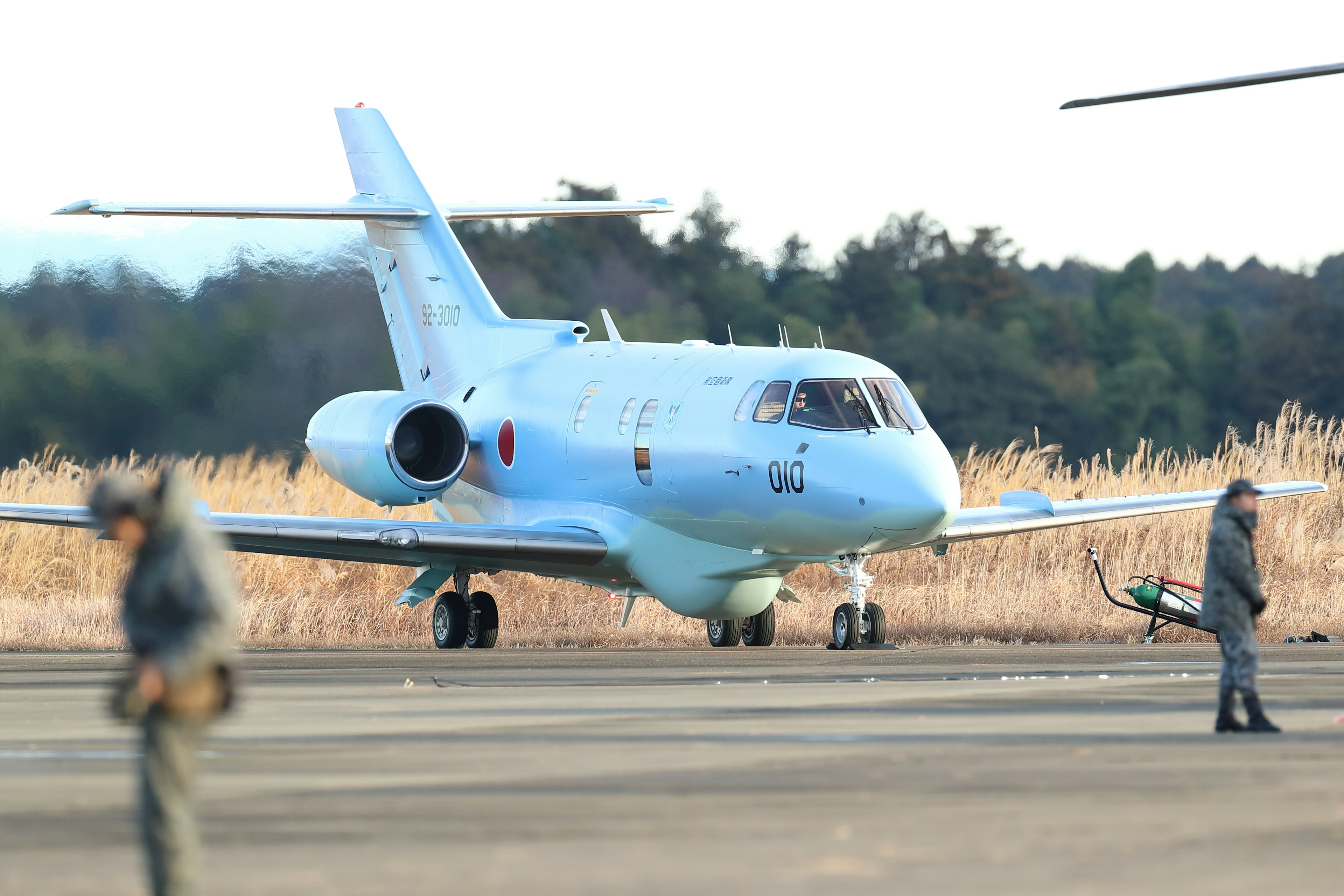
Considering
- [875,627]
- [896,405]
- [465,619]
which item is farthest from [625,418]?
[875,627]

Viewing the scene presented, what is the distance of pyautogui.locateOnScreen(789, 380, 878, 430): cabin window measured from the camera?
23562mm

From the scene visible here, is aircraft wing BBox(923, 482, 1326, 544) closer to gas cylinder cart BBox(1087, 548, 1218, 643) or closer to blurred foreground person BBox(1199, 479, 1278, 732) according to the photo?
gas cylinder cart BBox(1087, 548, 1218, 643)

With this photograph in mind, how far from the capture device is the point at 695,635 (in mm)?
28953

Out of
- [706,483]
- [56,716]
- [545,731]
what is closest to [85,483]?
[706,483]

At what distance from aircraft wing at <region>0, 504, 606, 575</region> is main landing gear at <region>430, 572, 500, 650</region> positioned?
1138 mm

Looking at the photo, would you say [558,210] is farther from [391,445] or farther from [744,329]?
[744,329]

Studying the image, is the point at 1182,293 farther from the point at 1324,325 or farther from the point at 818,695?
the point at 818,695

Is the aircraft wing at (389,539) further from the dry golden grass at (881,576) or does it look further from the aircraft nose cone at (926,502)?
the aircraft nose cone at (926,502)

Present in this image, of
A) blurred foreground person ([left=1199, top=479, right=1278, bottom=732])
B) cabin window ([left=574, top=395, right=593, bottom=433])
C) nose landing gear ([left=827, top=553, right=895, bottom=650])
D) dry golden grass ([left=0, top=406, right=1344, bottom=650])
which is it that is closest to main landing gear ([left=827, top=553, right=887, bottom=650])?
nose landing gear ([left=827, top=553, right=895, bottom=650])

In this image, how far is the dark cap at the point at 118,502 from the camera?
300 inches

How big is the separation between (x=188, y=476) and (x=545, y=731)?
72.1 ft

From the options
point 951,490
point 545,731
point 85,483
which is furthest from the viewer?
point 85,483

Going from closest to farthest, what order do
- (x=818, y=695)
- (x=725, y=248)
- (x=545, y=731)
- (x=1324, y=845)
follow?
(x=1324, y=845) → (x=545, y=731) → (x=818, y=695) → (x=725, y=248)

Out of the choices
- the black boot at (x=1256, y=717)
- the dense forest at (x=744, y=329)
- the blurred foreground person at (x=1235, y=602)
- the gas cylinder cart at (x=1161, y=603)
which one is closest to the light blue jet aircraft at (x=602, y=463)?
Result: the gas cylinder cart at (x=1161, y=603)
